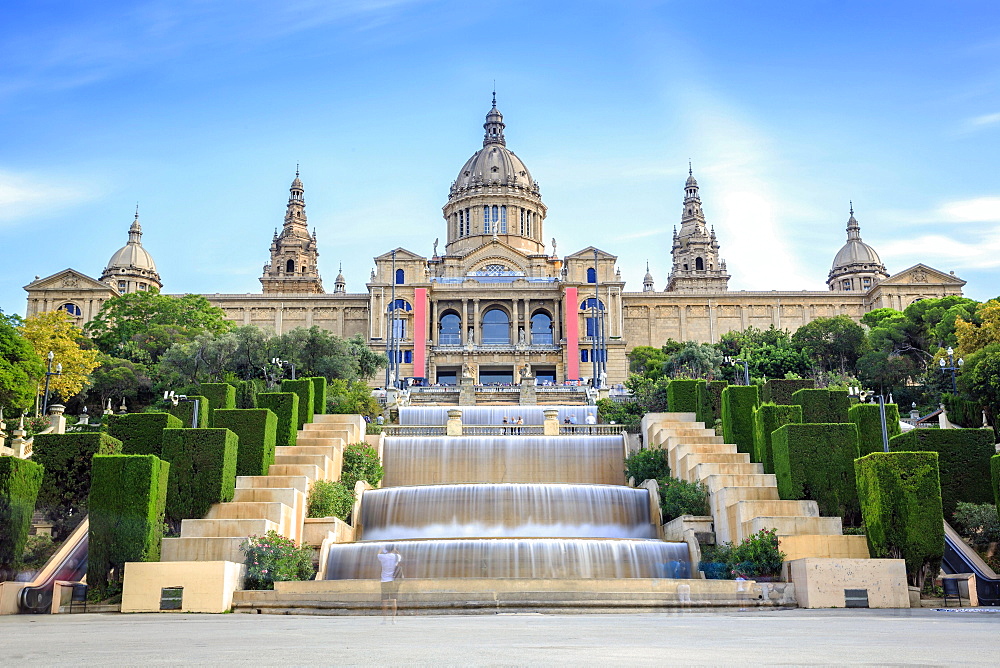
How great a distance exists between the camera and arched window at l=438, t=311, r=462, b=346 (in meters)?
85.4

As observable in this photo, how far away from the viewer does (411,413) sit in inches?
1957

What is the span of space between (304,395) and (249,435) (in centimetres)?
728

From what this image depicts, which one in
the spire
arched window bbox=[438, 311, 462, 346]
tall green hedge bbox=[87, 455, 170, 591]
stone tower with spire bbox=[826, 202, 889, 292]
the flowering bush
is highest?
the spire

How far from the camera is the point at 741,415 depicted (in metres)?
34.4

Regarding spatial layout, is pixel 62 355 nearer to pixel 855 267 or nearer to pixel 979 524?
pixel 979 524

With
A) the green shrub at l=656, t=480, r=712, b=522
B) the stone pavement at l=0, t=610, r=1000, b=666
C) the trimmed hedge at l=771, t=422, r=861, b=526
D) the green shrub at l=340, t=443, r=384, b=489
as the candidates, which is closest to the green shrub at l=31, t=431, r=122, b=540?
the green shrub at l=340, t=443, r=384, b=489

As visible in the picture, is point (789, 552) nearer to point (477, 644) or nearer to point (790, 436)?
point (790, 436)

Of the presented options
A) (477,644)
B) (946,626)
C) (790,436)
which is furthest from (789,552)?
(477,644)

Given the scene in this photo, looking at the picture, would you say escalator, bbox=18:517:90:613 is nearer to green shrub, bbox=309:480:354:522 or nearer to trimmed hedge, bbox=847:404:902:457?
green shrub, bbox=309:480:354:522

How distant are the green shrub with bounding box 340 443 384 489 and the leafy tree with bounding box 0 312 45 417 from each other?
1654 cm

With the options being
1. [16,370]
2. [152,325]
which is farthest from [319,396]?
[152,325]

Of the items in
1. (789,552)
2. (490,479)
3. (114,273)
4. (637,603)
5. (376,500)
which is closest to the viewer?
(637,603)

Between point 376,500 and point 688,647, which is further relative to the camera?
point 376,500

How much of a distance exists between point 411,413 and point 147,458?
A: 25.1 m
